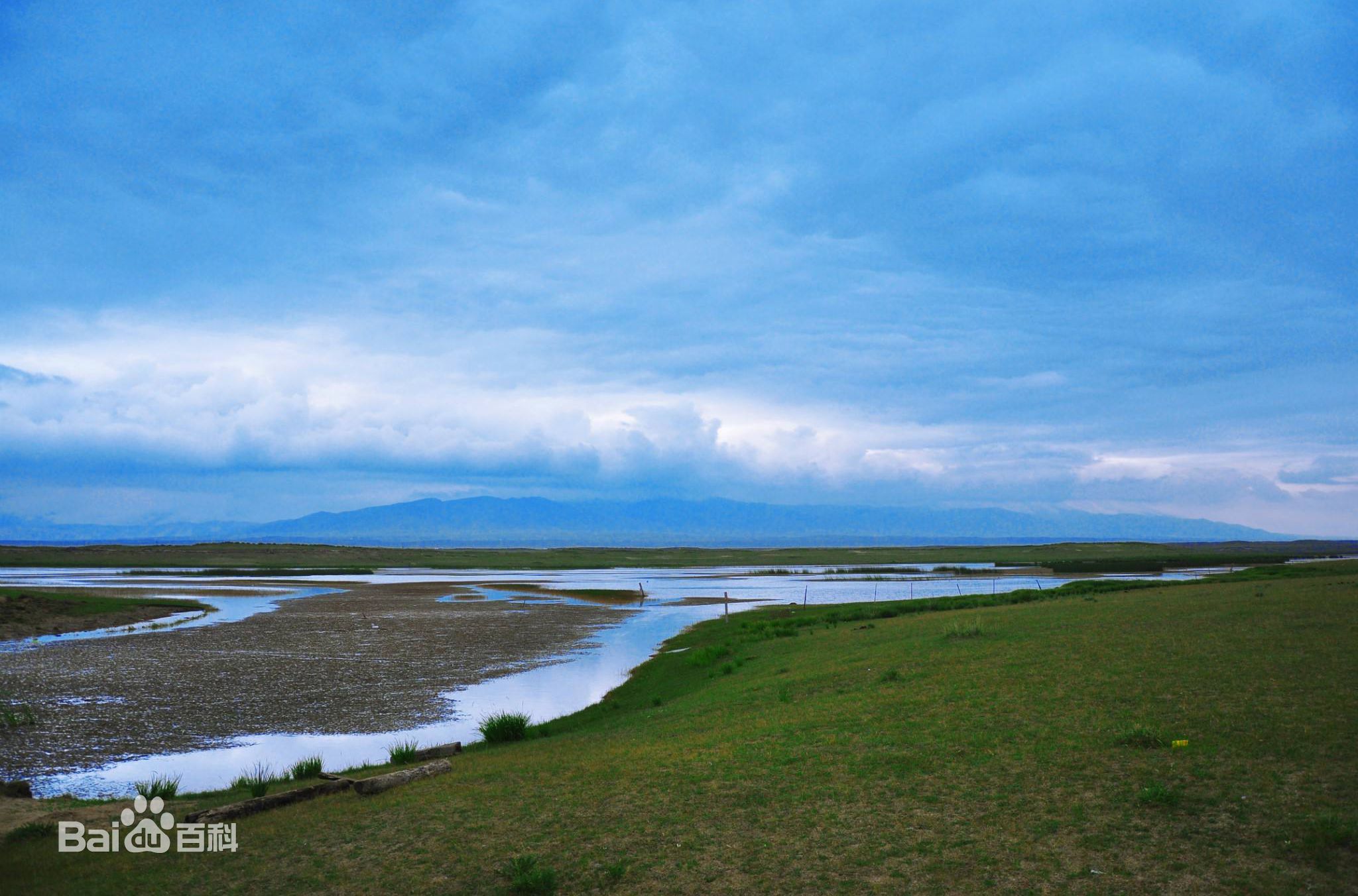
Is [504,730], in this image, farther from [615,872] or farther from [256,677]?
[256,677]

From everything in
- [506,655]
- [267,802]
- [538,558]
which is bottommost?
[538,558]

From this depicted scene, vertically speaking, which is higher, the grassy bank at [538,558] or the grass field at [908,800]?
the grass field at [908,800]

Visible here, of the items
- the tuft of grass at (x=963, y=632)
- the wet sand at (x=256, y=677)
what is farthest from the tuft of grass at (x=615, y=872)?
the tuft of grass at (x=963, y=632)

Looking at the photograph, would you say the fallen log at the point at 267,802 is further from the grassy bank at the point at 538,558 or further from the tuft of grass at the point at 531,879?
the grassy bank at the point at 538,558

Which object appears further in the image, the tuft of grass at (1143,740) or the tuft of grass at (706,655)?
the tuft of grass at (706,655)

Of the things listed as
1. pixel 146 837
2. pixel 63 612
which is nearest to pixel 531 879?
pixel 146 837

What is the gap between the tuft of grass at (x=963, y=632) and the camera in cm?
2480

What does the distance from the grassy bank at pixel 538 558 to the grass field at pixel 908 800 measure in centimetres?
8848

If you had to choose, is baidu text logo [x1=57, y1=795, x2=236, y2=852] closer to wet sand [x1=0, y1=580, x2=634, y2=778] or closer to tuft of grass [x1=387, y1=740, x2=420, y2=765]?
tuft of grass [x1=387, y1=740, x2=420, y2=765]

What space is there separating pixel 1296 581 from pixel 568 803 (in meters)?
37.4

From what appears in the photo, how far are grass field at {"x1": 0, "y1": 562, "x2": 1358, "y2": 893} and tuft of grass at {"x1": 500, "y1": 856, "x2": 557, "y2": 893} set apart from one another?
0.03 metres

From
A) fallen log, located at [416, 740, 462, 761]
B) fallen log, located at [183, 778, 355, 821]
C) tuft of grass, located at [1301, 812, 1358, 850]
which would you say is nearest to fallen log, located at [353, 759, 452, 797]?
fallen log, located at [183, 778, 355, 821]

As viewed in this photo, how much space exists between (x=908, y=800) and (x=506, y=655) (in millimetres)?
28273

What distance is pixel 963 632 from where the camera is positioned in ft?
82.9
